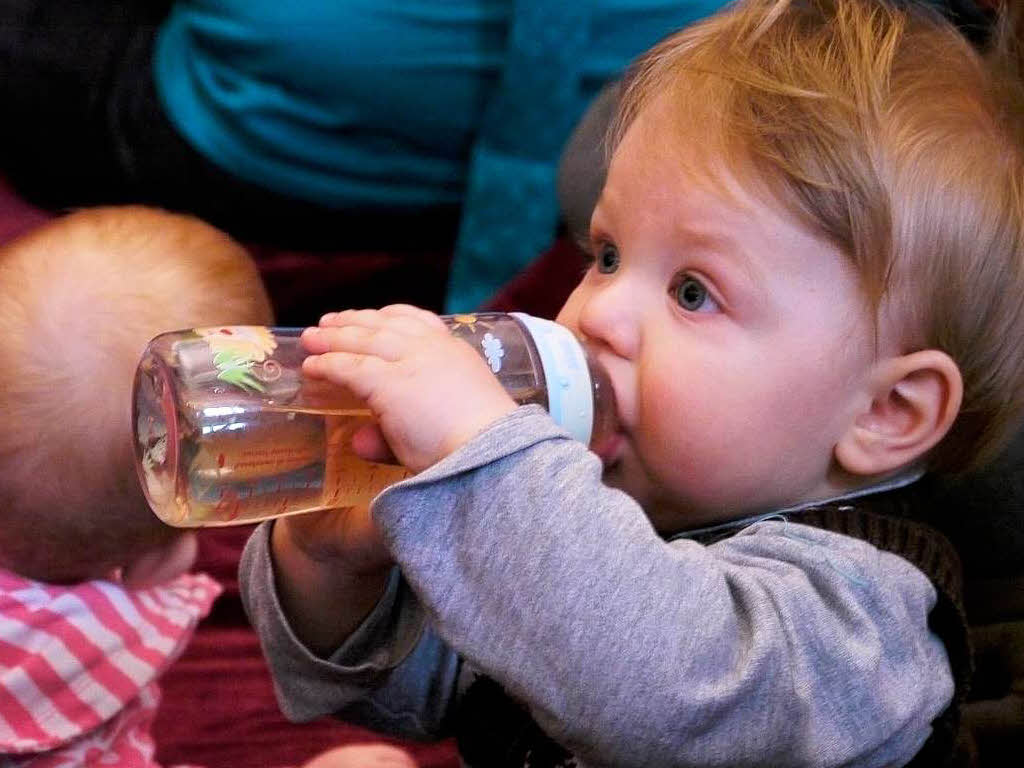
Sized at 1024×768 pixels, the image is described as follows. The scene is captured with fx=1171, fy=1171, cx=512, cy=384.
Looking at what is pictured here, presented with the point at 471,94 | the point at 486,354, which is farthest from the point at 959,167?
the point at 471,94

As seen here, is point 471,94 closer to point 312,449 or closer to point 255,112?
point 255,112

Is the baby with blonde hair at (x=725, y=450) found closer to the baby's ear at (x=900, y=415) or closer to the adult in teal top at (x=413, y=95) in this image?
the baby's ear at (x=900, y=415)

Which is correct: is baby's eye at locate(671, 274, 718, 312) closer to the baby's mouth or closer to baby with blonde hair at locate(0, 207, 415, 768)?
the baby's mouth

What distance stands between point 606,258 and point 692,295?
108 mm

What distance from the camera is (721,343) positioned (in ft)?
2.63

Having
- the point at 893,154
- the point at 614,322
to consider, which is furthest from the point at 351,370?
the point at 893,154

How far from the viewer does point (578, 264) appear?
1.62 meters

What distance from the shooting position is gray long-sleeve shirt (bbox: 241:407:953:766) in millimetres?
641

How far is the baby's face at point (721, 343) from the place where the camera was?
790 millimetres

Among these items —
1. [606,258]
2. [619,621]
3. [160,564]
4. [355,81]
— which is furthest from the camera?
[355,81]

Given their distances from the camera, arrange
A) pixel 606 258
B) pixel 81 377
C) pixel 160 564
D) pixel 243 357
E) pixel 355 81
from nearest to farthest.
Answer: pixel 243 357, pixel 606 258, pixel 81 377, pixel 160 564, pixel 355 81

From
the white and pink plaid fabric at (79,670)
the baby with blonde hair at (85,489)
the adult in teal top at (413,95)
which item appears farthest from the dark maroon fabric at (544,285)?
the white and pink plaid fabric at (79,670)

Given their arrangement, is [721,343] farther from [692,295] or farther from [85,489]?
[85,489]

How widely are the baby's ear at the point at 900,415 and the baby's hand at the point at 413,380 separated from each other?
0.28 meters
